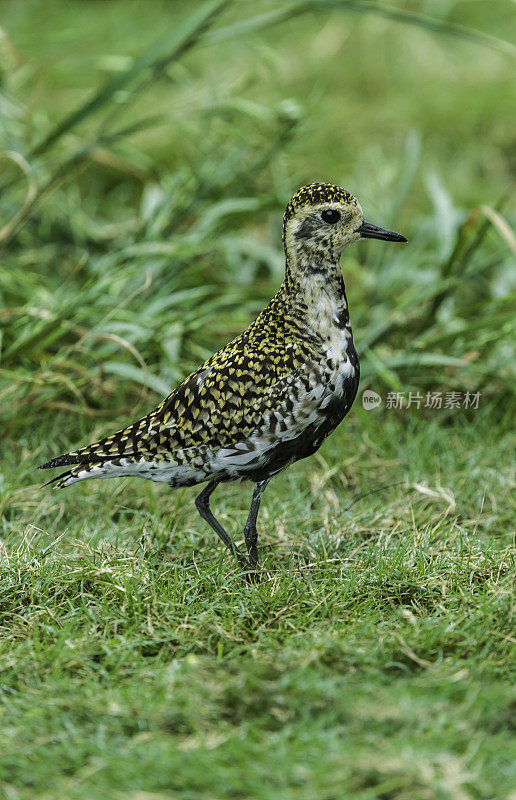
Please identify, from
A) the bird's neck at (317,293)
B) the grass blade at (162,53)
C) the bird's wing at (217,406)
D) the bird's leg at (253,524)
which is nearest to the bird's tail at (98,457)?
the bird's wing at (217,406)

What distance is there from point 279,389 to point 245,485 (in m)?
Result: 1.36

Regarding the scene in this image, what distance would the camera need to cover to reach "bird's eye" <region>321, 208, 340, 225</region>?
3.33 metres

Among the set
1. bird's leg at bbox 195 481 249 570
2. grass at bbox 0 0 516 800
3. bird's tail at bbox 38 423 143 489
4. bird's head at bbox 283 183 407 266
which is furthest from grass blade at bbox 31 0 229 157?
bird's leg at bbox 195 481 249 570

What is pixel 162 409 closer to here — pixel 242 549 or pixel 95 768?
pixel 242 549

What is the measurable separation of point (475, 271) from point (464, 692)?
3034 mm

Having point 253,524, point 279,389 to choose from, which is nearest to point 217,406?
point 279,389

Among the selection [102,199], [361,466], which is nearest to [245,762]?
[361,466]

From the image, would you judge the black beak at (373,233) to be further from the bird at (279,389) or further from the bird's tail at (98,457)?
the bird's tail at (98,457)

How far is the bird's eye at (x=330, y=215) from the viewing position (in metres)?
3.33

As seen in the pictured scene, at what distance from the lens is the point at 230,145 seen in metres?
6.58

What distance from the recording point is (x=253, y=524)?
3543mm

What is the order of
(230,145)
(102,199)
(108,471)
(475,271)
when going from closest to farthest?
1. (108,471)
2. (475,271)
3. (230,145)
4. (102,199)

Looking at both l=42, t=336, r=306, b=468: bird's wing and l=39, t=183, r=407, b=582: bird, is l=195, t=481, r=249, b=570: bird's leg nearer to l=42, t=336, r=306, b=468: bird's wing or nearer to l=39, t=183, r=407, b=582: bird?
l=39, t=183, r=407, b=582: bird

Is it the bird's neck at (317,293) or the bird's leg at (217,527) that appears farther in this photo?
the bird's leg at (217,527)
